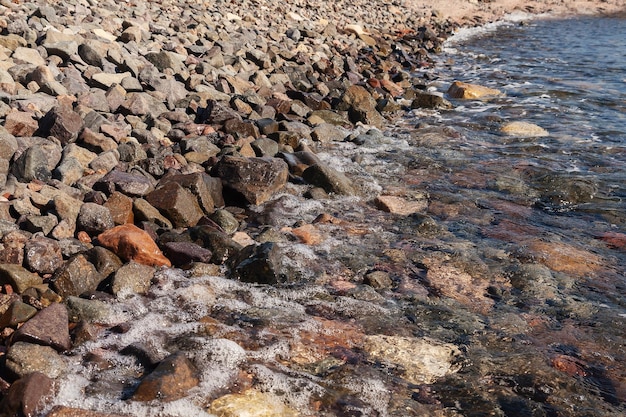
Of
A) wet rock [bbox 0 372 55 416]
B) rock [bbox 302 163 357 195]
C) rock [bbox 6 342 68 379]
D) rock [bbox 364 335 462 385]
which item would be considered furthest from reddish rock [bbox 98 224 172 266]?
rock [bbox 302 163 357 195]

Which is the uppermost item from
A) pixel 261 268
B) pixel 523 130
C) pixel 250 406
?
pixel 250 406

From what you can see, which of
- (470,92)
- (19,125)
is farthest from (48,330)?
(470,92)

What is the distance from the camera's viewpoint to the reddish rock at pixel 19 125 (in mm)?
6391

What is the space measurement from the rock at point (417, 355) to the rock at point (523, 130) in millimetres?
6691

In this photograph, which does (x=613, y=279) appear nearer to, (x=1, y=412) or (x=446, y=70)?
A: (x=1, y=412)

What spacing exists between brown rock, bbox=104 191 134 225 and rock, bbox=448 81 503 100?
361 inches

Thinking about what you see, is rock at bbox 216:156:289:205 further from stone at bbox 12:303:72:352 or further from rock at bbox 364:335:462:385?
stone at bbox 12:303:72:352

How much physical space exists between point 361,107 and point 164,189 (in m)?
5.33

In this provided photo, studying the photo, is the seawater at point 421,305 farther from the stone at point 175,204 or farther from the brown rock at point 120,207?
the brown rock at point 120,207

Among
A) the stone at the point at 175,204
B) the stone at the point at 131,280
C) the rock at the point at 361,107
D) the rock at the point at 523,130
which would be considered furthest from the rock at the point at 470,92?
the stone at the point at 131,280

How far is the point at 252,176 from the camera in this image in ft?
22.2

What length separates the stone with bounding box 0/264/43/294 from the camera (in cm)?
436

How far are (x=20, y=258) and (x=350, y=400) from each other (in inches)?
113

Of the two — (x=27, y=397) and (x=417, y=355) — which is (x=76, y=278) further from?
(x=417, y=355)
